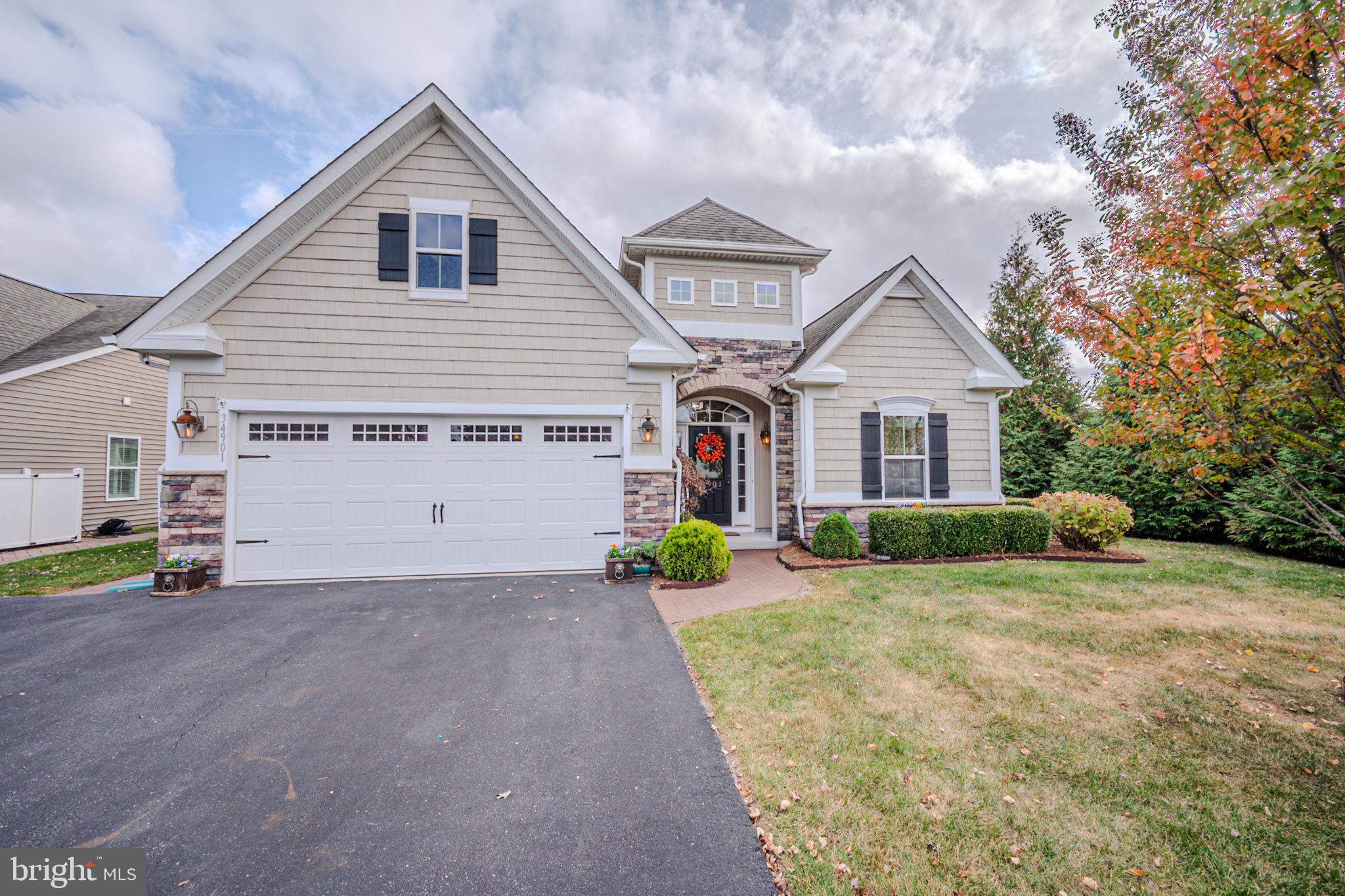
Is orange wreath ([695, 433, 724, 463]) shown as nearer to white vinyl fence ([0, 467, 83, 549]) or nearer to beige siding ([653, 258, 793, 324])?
beige siding ([653, 258, 793, 324])

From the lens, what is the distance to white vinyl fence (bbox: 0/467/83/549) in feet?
32.5

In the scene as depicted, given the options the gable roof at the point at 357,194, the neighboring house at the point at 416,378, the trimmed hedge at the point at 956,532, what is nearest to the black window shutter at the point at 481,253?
the neighboring house at the point at 416,378

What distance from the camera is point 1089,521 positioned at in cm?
909

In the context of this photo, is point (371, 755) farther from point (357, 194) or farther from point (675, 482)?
point (357, 194)

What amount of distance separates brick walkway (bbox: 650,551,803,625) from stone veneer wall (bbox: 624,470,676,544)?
1.22 meters

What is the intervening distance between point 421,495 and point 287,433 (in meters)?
2.09

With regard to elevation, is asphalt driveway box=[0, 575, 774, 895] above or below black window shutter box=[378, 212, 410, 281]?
below

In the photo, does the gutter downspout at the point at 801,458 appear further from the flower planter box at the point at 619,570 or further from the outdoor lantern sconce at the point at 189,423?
the outdoor lantern sconce at the point at 189,423

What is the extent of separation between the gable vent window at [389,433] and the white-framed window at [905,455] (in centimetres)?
846

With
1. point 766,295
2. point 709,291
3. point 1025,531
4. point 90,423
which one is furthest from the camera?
point 90,423

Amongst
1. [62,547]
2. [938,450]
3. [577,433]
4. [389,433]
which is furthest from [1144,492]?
[62,547]

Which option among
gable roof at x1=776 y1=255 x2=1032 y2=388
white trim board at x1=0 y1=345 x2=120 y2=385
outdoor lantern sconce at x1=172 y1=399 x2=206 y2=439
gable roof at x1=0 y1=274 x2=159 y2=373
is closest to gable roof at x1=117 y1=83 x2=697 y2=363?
outdoor lantern sconce at x1=172 y1=399 x2=206 y2=439

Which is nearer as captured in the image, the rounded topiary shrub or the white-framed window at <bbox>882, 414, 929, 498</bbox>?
the rounded topiary shrub

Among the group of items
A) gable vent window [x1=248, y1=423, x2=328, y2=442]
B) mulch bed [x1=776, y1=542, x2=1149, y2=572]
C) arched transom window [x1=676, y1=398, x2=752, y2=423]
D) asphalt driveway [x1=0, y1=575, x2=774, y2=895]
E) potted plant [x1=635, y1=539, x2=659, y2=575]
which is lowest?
asphalt driveway [x1=0, y1=575, x2=774, y2=895]
